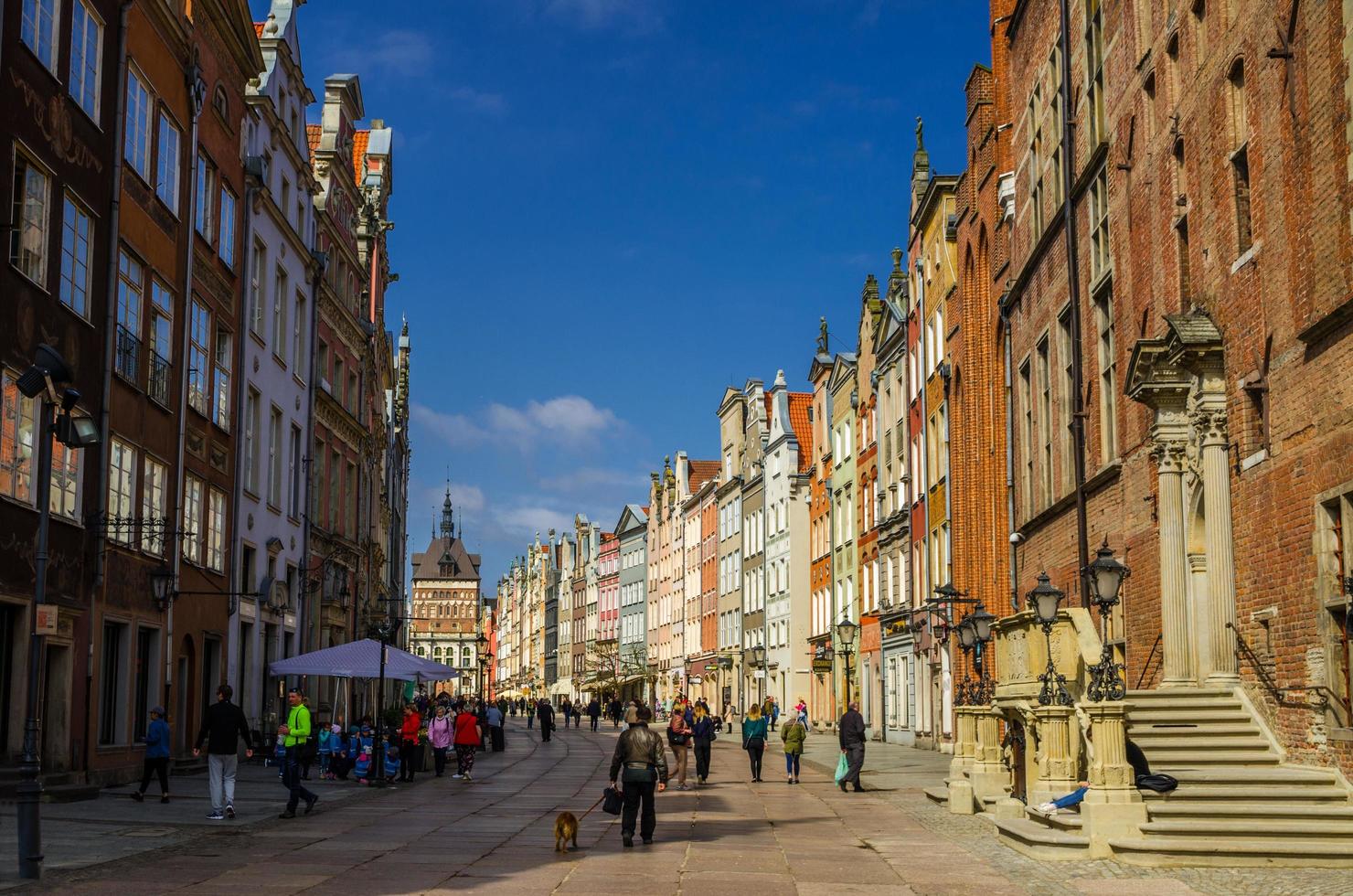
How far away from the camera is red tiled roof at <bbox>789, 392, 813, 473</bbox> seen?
250 feet

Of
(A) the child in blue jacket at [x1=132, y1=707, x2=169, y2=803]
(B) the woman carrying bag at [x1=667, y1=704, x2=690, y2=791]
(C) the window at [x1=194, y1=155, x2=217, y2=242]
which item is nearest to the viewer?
(A) the child in blue jacket at [x1=132, y1=707, x2=169, y2=803]

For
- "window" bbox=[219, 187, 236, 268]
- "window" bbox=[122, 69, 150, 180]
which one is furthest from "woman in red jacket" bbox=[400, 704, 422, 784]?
"window" bbox=[122, 69, 150, 180]

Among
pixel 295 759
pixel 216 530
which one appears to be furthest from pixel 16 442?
pixel 216 530

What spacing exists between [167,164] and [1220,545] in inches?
766

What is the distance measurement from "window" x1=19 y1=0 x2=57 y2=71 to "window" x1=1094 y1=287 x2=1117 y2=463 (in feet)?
53.3

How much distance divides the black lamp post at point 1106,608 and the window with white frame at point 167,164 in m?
17.9

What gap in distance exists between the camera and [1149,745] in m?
18.3

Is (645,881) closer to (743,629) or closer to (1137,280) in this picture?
(1137,280)

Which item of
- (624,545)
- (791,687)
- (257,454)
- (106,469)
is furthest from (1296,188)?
(624,545)

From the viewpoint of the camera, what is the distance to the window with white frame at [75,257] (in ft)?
76.3

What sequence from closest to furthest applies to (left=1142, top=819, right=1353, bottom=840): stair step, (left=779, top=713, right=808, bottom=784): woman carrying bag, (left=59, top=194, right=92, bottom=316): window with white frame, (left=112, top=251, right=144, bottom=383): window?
(left=1142, top=819, right=1353, bottom=840): stair step < (left=59, top=194, right=92, bottom=316): window with white frame < (left=112, top=251, right=144, bottom=383): window < (left=779, top=713, right=808, bottom=784): woman carrying bag

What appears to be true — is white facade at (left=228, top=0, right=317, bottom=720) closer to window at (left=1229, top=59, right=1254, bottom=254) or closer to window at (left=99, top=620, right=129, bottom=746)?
window at (left=99, top=620, right=129, bottom=746)

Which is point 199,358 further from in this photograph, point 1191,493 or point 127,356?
point 1191,493

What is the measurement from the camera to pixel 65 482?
2367 cm
